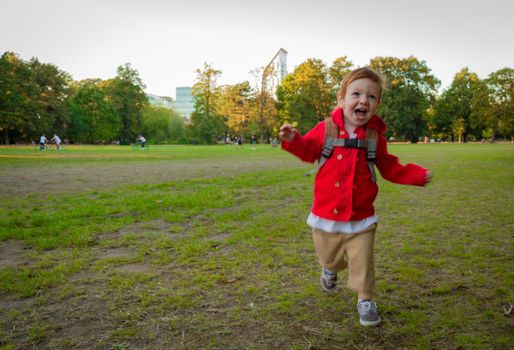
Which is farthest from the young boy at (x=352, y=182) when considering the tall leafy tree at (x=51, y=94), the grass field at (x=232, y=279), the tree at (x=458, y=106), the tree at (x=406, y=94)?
the tree at (x=458, y=106)

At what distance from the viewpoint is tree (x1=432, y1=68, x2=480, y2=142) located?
3206 inches

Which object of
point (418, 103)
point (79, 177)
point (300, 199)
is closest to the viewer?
point (300, 199)

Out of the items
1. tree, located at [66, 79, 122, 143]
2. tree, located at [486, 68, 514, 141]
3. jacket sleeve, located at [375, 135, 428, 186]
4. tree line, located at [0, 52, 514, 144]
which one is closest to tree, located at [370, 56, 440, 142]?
tree line, located at [0, 52, 514, 144]

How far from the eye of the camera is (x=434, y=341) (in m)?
2.55

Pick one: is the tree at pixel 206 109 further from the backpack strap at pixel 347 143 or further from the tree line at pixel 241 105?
the backpack strap at pixel 347 143

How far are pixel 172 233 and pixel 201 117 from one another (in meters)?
74.4

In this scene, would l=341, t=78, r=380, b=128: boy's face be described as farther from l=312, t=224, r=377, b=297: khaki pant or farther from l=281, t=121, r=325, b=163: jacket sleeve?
l=312, t=224, r=377, b=297: khaki pant

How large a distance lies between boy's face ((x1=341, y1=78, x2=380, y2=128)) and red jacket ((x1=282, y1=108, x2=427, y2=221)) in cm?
9

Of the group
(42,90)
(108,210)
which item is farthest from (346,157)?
(42,90)

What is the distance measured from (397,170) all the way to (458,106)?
90.8m

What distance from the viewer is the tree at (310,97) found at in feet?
214

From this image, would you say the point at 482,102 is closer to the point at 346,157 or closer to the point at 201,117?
the point at 201,117

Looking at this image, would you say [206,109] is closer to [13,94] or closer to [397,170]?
[13,94]

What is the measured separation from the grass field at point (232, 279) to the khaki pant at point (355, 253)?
11.5 inches
